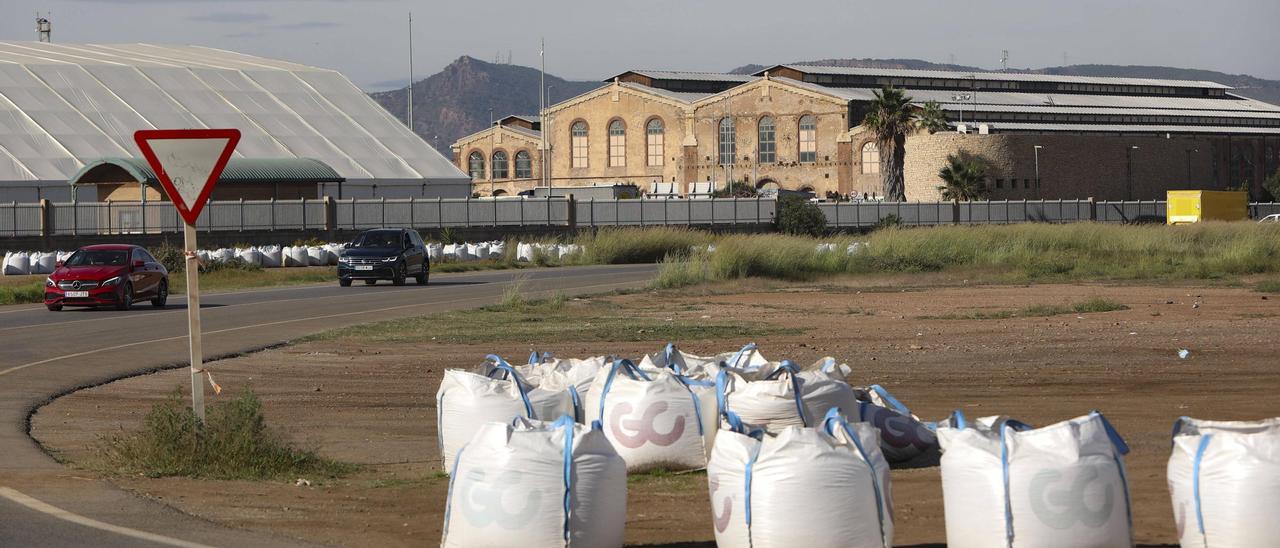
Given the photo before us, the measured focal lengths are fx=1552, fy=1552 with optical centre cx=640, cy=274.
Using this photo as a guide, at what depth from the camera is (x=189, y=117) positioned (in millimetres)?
74312

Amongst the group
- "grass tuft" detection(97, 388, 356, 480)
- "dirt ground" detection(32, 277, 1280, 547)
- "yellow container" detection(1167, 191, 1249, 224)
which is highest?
"yellow container" detection(1167, 191, 1249, 224)

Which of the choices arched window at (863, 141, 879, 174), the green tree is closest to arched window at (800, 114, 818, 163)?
arched window at (863, 141, 879, 174)

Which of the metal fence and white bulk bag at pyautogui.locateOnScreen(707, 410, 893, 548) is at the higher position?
the metal fence

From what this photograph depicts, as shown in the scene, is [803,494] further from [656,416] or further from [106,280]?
[106,280]

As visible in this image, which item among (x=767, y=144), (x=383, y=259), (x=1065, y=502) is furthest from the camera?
(x=767, y=144)

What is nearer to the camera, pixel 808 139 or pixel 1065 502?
pixel 1065 502

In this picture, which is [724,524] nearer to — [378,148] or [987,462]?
[987,462]

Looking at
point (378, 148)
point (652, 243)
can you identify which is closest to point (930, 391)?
point (652, 243)

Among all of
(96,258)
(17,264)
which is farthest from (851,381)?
Answer: (17,264)

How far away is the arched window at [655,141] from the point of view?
112500 millimetres

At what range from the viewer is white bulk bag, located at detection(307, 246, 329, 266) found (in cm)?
5516

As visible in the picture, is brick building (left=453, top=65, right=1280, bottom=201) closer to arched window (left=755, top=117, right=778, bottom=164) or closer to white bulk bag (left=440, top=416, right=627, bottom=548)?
arched window (left=755, top=117, right=778, bottom=164)

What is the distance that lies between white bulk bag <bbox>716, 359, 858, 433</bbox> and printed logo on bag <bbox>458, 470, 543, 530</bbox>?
2791mm

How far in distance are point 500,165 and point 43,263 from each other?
73640 millimetres
